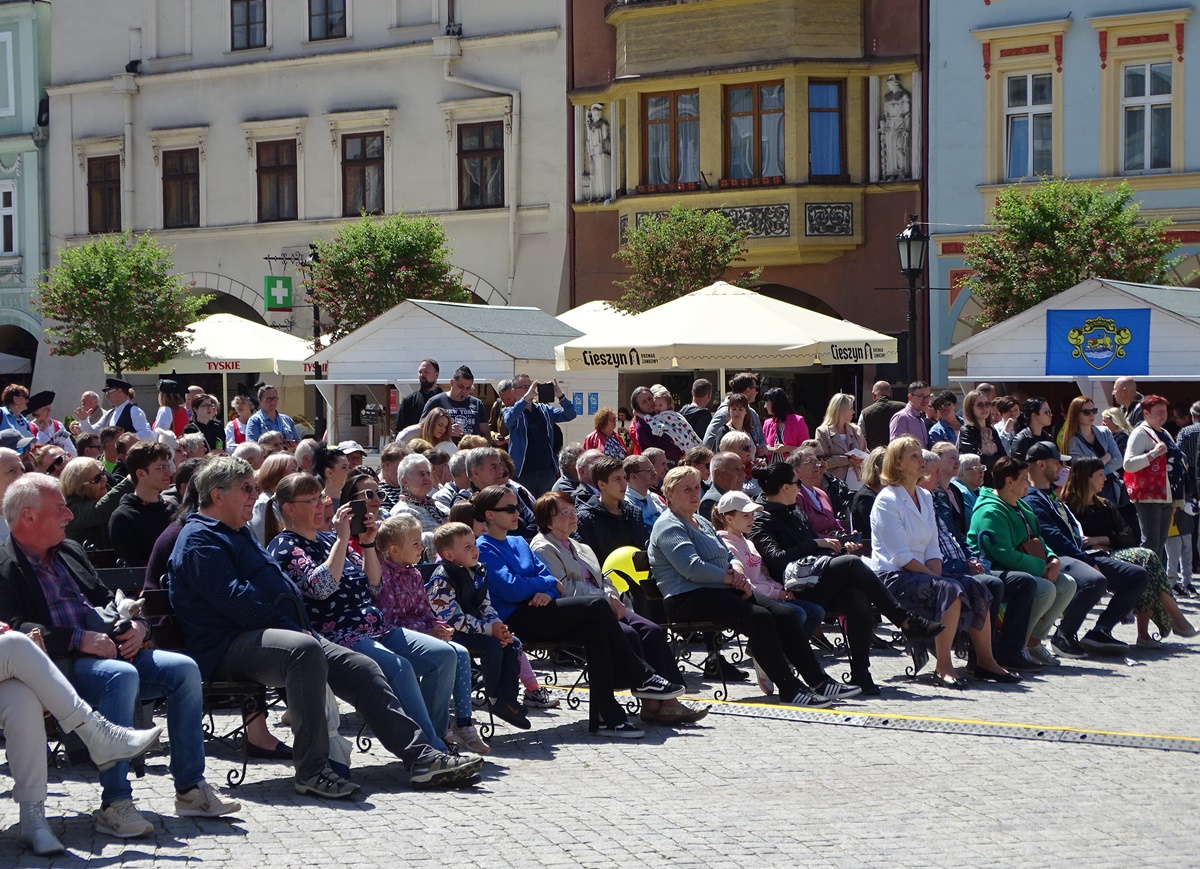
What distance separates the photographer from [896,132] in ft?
92.6

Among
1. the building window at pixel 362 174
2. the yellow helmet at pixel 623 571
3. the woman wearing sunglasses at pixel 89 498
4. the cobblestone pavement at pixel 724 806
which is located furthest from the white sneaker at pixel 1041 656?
the building window at pixel 362 174

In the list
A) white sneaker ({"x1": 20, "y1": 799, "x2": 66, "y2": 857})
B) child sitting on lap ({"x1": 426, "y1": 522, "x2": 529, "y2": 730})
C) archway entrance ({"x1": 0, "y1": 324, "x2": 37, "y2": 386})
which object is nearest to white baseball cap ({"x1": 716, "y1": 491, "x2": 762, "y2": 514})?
child sitting on lap ({"x1": 426, "y1": 522, "x2": 529, "y2": 730})

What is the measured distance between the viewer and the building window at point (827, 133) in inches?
1118

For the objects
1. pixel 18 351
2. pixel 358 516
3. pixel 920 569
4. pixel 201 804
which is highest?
pixel 18 351

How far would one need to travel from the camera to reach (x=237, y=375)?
114 ft

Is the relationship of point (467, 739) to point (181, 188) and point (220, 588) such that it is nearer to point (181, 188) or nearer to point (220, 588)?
point (220, 588)

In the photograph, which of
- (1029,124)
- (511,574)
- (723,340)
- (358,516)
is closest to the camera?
(358,516)

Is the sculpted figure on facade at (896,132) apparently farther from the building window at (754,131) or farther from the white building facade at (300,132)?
the white building facade at (300,132)

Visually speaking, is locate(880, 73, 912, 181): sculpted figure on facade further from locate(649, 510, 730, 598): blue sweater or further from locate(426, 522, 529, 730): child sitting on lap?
locate(426, 522, 529, 730): child sitting on lap

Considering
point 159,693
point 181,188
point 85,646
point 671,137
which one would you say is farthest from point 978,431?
point 181,188

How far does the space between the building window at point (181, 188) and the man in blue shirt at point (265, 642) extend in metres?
28.6

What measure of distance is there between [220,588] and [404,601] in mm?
1254

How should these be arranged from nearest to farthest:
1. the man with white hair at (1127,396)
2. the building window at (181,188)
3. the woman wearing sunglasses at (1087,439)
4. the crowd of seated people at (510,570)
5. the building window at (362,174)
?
1. the crowd of seated people at (510,570)
2. the woman wearing sunglasses at (1087,439)
3. the man with white hair at (1127,396)
4. the building window at (362,174)
5. the building window at (181,188)

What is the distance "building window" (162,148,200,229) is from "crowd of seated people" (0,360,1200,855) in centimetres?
2122
